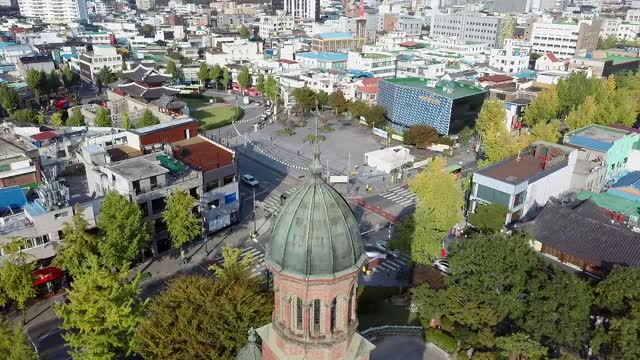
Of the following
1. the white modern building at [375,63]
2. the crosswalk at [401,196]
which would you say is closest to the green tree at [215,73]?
the white modern building at [375,63]

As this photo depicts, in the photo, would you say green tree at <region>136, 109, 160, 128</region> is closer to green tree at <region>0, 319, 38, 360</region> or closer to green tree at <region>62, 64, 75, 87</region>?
green tree at <region>62, 64, 75, 87</region>

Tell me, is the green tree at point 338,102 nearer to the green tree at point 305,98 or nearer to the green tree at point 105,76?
the green tree at point 305,98

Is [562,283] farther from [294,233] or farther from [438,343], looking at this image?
[294,233]

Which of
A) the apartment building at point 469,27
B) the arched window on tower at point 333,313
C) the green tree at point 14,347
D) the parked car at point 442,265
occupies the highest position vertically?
the apartment building at point 469,27

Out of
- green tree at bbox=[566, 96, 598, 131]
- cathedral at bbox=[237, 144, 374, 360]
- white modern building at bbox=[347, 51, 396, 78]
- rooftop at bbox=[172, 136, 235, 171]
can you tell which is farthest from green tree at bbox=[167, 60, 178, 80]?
cathedral at bbox=[237, 144, 374, 360]

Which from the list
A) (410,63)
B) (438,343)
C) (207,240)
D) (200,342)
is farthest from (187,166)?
(410,63)
